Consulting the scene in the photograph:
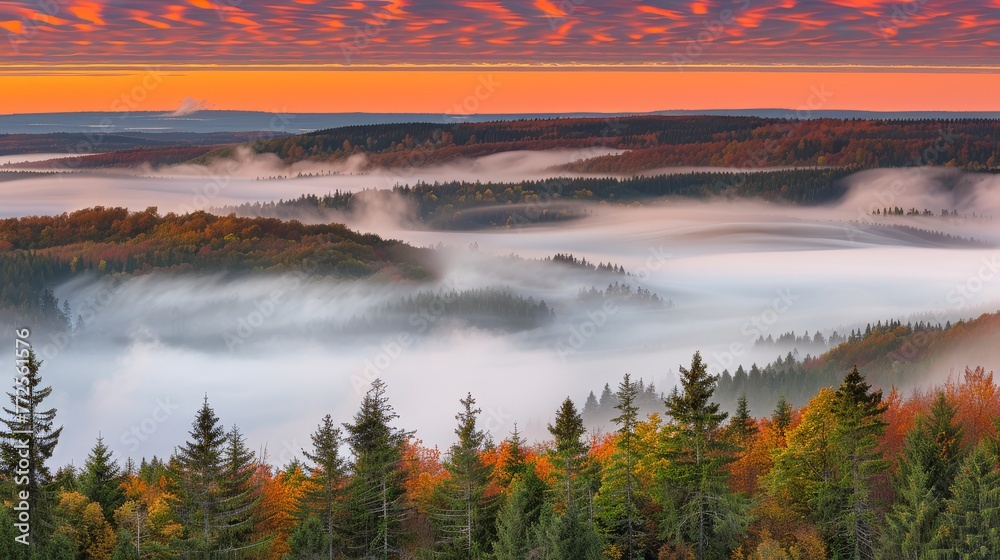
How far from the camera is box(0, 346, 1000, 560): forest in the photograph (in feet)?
174

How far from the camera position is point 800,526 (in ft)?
196

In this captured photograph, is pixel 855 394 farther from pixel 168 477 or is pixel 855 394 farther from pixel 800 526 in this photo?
pixel 168 477

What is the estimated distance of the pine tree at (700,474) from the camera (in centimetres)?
Result: 5712

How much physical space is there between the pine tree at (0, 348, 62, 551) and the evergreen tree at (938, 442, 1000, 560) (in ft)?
142

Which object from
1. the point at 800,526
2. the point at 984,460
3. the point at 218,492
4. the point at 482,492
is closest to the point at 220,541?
the point at 218,492

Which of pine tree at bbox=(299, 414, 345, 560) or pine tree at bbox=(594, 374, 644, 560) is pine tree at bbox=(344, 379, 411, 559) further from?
pine tree at bbox=(594, 374, 644, 560)

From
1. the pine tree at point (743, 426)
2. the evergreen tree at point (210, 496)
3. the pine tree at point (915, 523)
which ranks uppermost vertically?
the pine tree at point (743, 426)

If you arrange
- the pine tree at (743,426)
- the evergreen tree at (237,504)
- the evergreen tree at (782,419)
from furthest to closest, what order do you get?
1. the evergreen tree at (782,419)
2. the pine tree at (743,426)
3. the evergreen tree at (237,504)

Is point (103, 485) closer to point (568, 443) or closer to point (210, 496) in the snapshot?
point (210, 496)

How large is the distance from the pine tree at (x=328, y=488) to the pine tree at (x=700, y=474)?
63.7 feet

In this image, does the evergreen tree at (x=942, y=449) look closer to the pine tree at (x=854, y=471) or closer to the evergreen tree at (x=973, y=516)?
the pine tree at (x=854, y=471)

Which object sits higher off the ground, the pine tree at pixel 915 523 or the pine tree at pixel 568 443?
the pine tree at pixel 568 443

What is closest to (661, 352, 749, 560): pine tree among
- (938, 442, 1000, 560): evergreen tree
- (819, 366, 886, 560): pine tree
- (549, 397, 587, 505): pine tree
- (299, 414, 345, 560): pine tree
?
(819, 366, 886, 560): pine tree

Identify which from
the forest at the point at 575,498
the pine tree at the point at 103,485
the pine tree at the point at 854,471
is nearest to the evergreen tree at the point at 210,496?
the forest at the point at 575,498
